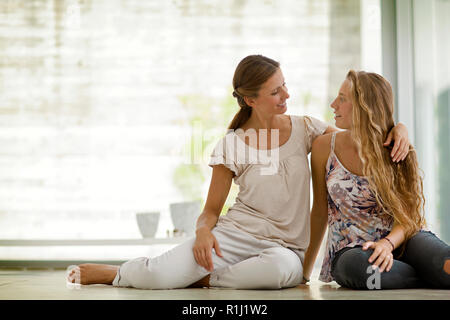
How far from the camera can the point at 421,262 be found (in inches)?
66.5

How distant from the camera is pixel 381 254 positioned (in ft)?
5.26

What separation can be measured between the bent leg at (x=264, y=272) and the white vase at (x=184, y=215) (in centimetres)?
156

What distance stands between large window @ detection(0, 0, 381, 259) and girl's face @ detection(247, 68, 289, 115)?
4.79ft

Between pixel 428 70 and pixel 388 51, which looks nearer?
pixel 428 70

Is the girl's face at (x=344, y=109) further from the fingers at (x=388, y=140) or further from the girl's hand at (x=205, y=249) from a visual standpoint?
the girl's hand at (x=205, y=249)

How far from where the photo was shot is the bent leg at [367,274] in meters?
1.63

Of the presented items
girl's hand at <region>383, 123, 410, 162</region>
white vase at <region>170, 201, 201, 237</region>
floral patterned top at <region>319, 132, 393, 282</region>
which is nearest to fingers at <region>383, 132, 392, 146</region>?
girl's hand at <region>383, 123, 410, 162</region>

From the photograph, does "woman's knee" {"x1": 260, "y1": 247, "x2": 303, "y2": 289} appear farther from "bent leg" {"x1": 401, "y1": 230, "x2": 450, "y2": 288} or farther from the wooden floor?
"bent leg" {"x1": 401, "y1": 230, "x2": 450, "y2": 288}

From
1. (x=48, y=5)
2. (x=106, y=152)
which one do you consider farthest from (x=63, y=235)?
(x=48, y=5)

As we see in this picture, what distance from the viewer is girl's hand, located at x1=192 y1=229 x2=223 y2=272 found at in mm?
1752

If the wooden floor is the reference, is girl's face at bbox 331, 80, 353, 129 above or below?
above

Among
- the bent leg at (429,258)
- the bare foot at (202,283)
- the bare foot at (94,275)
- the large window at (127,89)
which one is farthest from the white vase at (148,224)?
the bent leg at (429,258)

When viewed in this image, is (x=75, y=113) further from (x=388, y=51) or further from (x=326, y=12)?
(x=388, y=51)
